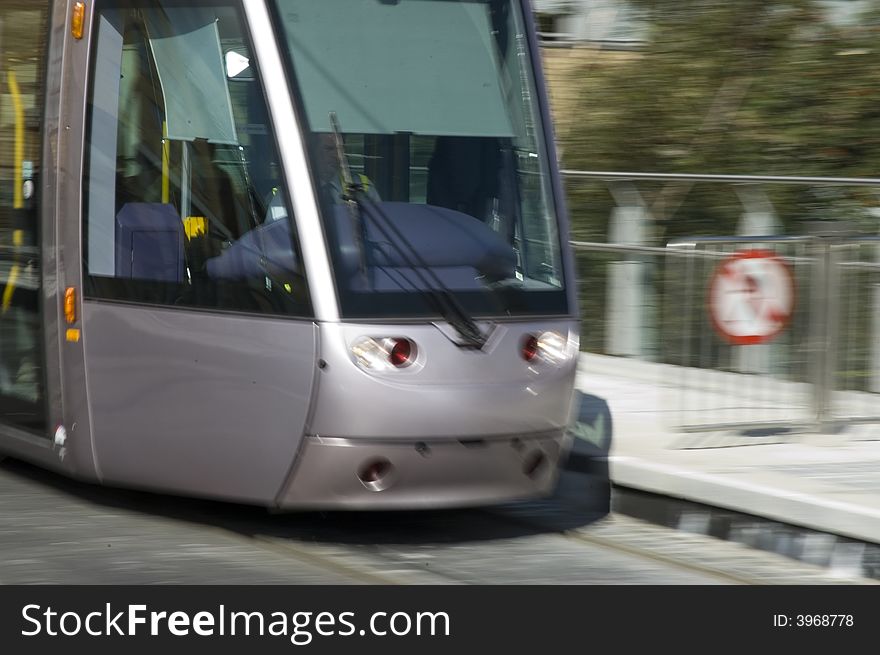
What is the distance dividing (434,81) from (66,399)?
217 centimetres

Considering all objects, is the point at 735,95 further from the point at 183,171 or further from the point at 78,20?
the point at 183,171

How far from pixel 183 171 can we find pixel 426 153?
103cm

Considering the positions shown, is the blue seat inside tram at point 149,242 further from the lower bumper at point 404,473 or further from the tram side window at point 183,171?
the lower bumper at point 404,473

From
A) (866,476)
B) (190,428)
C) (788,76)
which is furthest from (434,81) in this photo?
(788,76)

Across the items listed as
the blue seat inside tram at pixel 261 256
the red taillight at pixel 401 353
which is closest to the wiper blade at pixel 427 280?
the red taillight at pixel 401 353

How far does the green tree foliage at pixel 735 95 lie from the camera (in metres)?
13.3

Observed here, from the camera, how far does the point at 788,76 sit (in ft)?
44.6

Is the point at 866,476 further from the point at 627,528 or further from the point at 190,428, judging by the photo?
the point at 190,428

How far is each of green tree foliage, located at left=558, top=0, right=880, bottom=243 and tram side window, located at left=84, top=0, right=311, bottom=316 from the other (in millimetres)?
7330

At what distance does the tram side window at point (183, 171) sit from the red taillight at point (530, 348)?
0.97 m

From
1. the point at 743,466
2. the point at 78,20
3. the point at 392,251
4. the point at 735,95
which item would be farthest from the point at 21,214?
the point at 735,95

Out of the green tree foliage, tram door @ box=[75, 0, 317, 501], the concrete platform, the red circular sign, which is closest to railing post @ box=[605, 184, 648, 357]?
the concrete platform

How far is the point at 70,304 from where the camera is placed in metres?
7.42

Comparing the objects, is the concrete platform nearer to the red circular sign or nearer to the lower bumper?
the red circular sign
